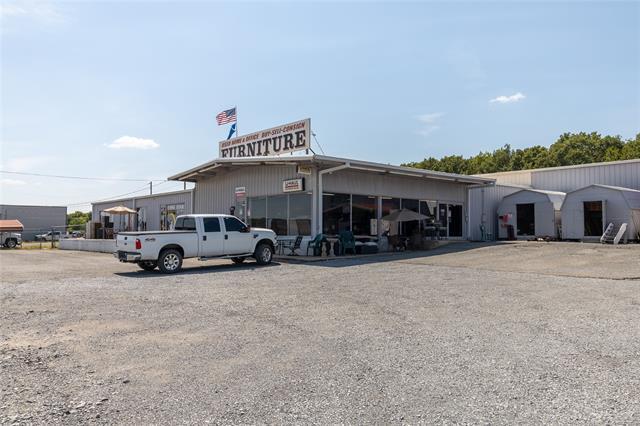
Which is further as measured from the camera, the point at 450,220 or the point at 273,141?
the point at 450,220

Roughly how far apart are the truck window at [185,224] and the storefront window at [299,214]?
5564mm

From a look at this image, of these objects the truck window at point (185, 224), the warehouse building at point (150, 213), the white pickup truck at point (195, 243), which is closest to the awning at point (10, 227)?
the warehouse building at point (150, 213)

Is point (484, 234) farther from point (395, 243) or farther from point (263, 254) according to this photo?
point (263, 254)

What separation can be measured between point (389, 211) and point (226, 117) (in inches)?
482

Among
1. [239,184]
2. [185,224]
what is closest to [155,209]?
[239,184]

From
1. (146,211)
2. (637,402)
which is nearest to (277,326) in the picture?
(637,402)

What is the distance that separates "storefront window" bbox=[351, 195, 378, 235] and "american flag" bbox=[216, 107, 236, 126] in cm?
1096

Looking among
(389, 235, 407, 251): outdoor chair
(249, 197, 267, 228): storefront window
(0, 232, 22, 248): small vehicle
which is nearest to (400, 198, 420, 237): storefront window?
(389, 235, 407, 251): outdoor chair

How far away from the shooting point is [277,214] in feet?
68.9

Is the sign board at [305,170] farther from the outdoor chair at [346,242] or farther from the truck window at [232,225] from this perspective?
the truck window at [232,225]

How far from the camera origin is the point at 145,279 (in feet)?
41.1

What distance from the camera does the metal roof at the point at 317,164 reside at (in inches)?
722

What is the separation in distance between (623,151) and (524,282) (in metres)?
49.1

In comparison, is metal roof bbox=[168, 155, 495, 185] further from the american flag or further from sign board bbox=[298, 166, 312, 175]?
the american flag
